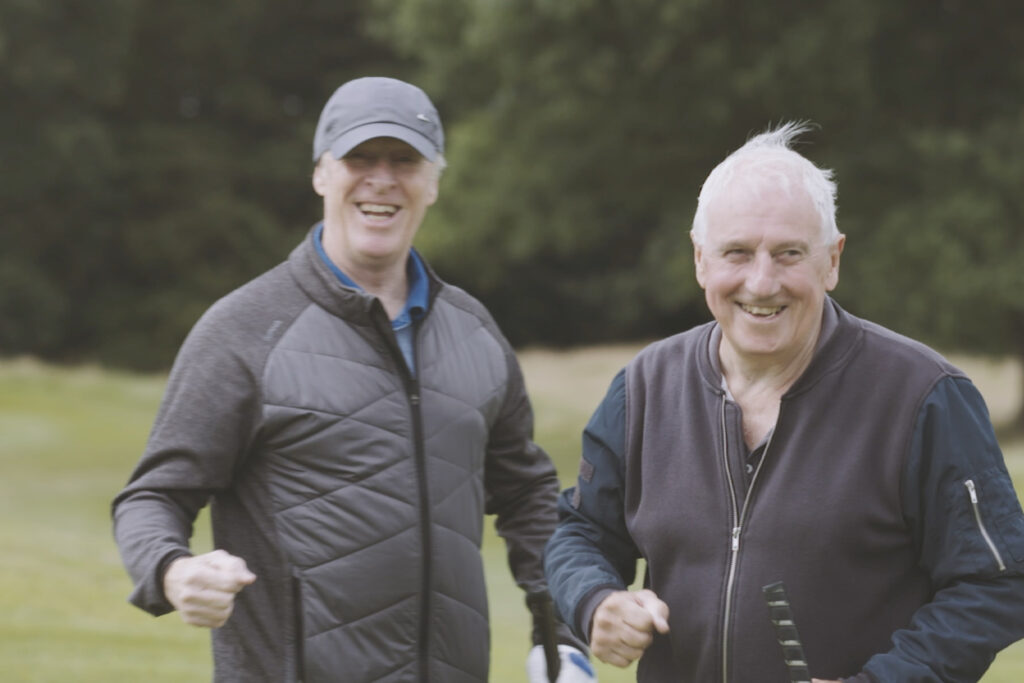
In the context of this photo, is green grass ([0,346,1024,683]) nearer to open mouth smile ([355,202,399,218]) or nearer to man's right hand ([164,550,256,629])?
open mouth smile ([355,202,399,218])

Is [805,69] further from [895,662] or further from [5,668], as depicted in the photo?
[895,662]

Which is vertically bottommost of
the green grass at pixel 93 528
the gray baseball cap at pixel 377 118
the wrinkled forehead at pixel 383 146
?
the green grass at pixel 93 528

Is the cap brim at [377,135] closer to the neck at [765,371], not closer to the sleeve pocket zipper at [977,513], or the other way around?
the neck at [765,371]

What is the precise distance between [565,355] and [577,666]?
87.0ft

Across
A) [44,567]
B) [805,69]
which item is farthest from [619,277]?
[44,567]

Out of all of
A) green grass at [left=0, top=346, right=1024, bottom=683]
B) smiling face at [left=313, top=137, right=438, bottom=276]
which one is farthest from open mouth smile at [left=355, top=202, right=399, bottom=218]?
green grass at [left=0, top=346, right=1024, bottom=683]

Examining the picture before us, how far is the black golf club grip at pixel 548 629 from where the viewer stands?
332cm

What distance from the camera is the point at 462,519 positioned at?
3.51 m

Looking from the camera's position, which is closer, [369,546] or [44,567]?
[369,546]

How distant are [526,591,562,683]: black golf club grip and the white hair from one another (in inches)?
36.4

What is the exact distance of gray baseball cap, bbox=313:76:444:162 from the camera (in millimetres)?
3572

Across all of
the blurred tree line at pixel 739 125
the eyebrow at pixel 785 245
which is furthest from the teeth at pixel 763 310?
the blurred tree line at pixel 739 125

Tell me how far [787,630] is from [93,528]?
11.6 metres

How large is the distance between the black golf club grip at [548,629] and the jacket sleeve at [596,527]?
0.80ft
